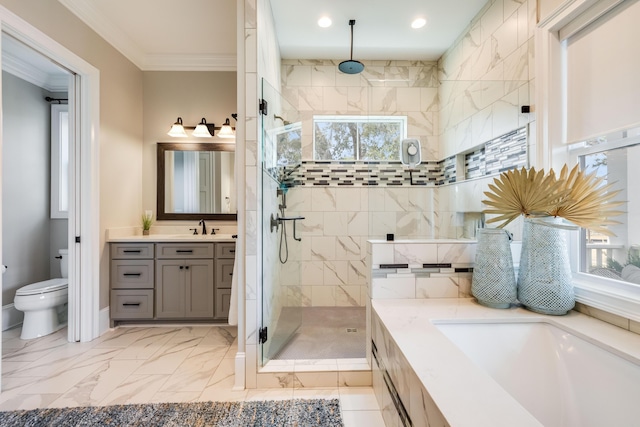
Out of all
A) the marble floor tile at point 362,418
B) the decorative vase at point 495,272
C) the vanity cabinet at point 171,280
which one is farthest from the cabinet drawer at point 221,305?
the decorative vase at point 495,272

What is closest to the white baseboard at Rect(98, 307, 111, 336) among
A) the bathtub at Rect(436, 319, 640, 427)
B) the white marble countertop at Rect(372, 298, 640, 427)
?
the white marble countertop at Rect(372, 298, 640, 427)

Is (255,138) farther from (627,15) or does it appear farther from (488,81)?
(627,15)

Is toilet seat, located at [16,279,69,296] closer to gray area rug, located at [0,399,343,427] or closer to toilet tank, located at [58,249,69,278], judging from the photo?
toilet tank, located at [58,249,69,278]

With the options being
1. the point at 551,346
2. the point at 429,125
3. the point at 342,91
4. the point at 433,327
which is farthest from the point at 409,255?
the point at 342,91

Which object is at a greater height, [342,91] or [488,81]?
[342,91]

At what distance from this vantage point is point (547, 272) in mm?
1479

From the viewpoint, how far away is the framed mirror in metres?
3.09

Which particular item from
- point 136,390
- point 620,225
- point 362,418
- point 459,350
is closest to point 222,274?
point 136,390

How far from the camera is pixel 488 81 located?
2.10 metres

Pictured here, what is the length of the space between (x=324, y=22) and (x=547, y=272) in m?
2.55

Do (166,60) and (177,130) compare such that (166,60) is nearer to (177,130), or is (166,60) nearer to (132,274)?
(177,130)

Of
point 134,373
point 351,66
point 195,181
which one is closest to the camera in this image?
point 134,373

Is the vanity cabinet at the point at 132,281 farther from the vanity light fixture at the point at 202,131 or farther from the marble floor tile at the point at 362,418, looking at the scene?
the marble floor tile at the point at 362,418

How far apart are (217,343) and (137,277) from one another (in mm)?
1015
